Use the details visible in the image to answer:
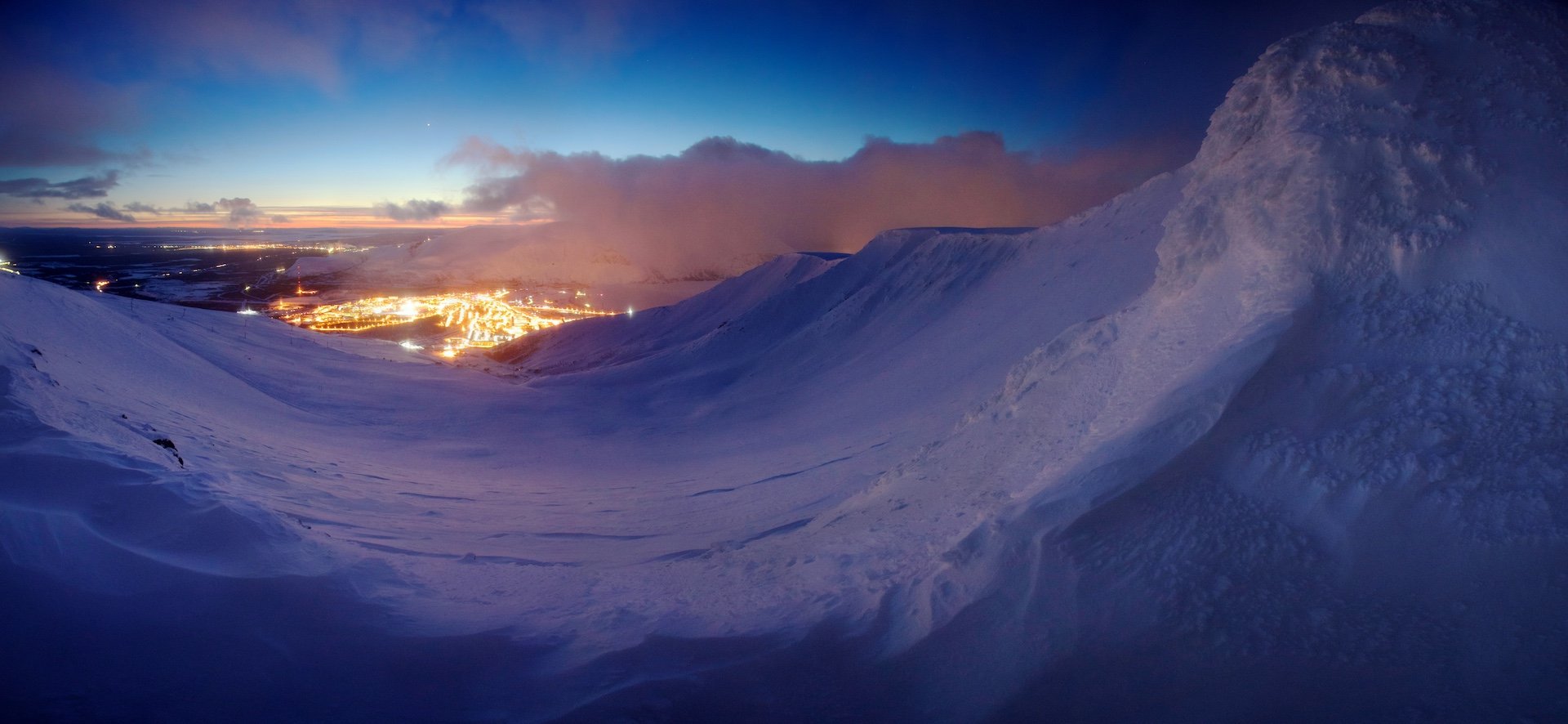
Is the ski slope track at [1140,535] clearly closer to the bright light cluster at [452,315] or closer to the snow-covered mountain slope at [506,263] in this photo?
the bright light cluster at [452,315]

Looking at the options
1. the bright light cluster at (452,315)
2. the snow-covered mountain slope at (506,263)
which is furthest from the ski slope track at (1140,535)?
the snow-covered mountain slope at (506,263)

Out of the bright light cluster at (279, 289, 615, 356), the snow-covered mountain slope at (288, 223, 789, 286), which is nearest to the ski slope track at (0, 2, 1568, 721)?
the bright light cluster at (279, 289, 615, 356)

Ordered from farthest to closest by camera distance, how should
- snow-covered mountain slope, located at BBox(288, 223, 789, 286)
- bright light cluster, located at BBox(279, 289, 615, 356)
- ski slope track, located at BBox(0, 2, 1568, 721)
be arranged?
1. snow-covered mountain slope, located at BBox(288, 223, 789, 286)
2. bright light cluster, located at BBox(279, 289, 615, 356)
3. ski slope track, located at BBox(0, 2, 1568, 721)

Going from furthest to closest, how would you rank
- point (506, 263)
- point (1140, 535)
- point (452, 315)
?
point (506, 263) < point (452, 315) < point (1140, 535)

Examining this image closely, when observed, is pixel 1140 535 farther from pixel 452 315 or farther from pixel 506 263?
pixel 506 263

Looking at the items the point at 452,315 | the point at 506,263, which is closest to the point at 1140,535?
the point at 452,315

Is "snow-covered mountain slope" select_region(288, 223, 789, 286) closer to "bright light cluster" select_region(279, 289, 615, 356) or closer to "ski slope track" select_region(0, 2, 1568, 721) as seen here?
"bright light cluster" select_region(279, 289, 615, 356)
